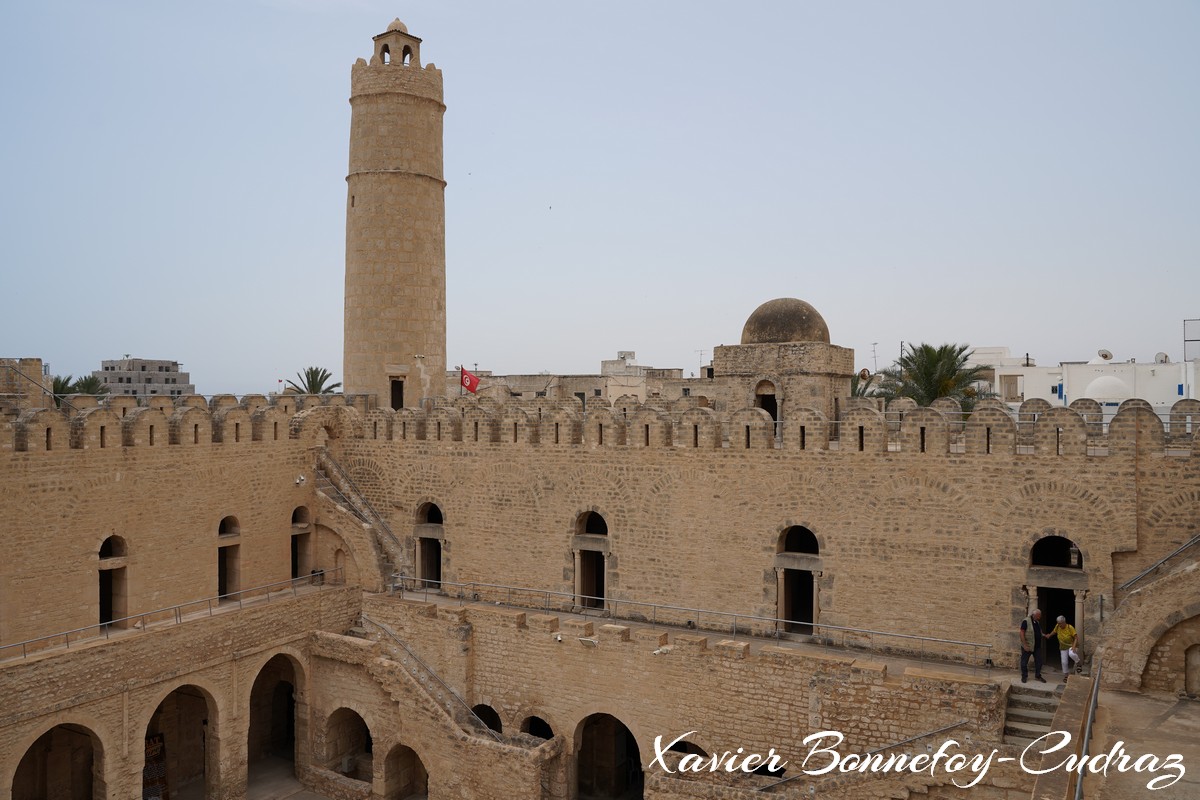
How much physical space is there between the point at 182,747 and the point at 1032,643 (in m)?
15.5

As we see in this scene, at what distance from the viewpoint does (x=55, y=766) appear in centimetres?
1572

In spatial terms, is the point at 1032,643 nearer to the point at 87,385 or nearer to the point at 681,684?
the point at 681,684

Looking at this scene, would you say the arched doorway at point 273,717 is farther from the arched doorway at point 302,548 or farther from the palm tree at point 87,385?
the palm tree at point 87,385

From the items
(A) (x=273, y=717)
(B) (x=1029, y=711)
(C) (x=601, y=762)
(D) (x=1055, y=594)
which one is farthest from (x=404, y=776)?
(D) (x=1055, y=594)

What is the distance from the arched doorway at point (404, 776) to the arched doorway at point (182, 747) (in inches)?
117

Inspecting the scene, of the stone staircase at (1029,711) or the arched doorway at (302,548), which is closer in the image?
the stone staircase at (1029,711)

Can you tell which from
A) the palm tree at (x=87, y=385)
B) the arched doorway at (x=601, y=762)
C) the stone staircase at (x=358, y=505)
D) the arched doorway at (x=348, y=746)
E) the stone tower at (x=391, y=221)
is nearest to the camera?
the arched doorway at (x=601, y=762)

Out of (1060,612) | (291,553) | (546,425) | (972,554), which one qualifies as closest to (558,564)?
(546,425)

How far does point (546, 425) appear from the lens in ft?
56.4

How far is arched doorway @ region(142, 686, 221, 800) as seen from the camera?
16.0m

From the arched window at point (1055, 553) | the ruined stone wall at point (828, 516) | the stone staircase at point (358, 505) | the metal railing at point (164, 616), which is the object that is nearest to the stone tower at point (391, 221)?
the stone staircase at point (358, 505)

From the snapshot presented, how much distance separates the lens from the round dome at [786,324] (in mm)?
18234

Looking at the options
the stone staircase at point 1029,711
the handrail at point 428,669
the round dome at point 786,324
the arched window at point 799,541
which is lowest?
the handrail at point 428,669

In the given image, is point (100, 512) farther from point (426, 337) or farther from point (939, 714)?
point (939, 714)
